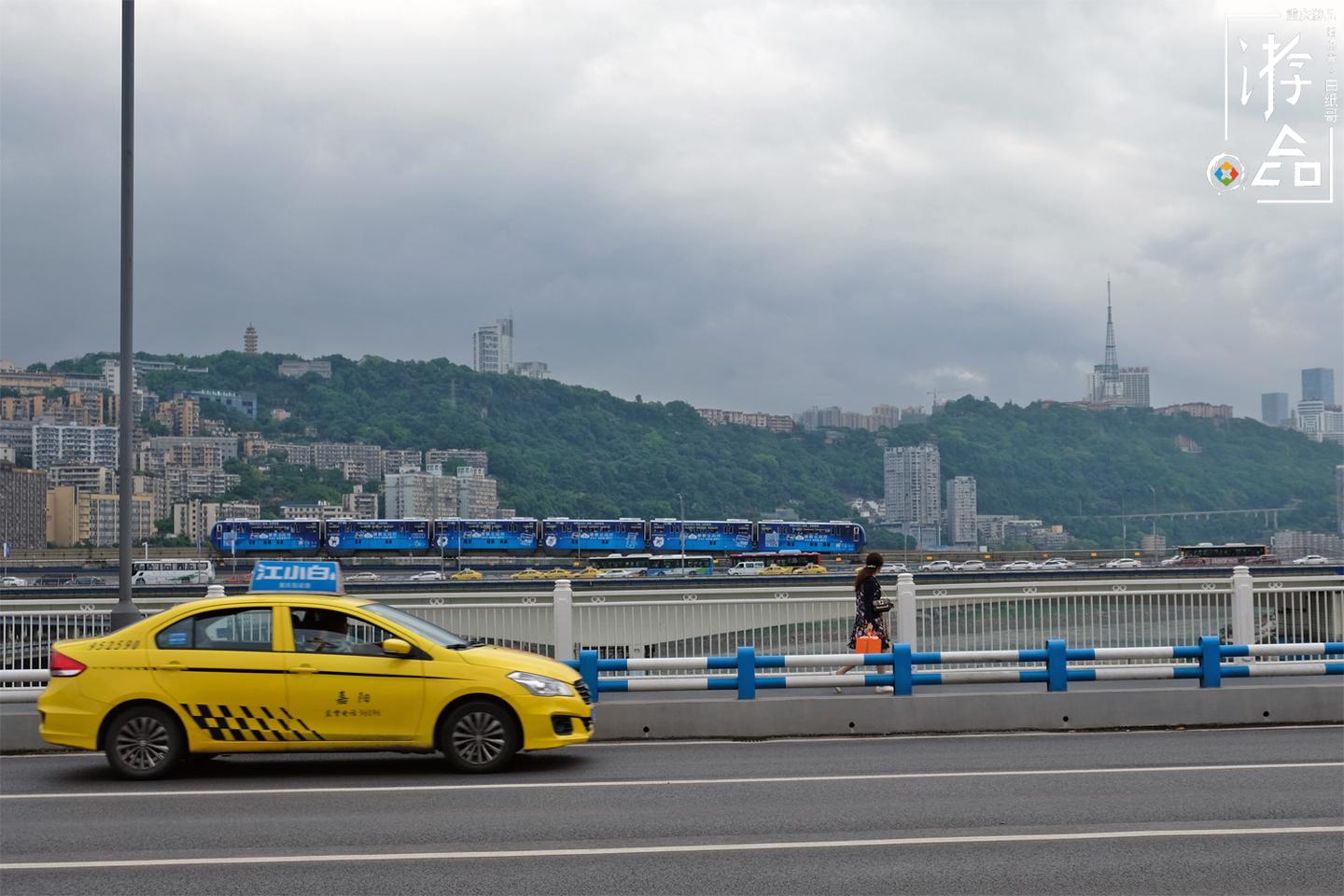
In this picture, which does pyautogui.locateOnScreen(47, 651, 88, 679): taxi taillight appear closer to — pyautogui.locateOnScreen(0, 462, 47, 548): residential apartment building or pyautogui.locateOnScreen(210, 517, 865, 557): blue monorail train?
pyautogui.locateOnScreen(210, 517, 865, 557): blue monorail train

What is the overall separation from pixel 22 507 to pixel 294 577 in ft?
625

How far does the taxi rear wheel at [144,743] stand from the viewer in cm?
1195

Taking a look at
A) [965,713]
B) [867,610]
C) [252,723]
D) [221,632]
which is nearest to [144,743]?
[252,723]

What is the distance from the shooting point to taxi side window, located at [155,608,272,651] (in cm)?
1207

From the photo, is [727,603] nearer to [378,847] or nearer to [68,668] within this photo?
[68,668]

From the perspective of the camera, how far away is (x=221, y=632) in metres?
12.1

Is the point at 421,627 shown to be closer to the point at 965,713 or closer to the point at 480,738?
the point at 480,738

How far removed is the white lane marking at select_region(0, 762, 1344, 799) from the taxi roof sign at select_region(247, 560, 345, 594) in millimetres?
3172

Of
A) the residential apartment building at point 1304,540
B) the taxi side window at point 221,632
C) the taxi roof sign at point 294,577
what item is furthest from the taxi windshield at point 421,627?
the residential apartment building at point 1304,540

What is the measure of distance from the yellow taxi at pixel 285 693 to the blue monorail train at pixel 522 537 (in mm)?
82263

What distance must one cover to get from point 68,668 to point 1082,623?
45.2 ft

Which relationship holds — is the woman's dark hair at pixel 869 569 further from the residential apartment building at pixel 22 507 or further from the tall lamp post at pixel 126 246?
the residential apartment building at pixel 22 507

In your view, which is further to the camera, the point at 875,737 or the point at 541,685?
the point at 875,737

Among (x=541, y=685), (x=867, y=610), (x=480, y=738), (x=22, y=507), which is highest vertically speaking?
(x=22, y=507)
